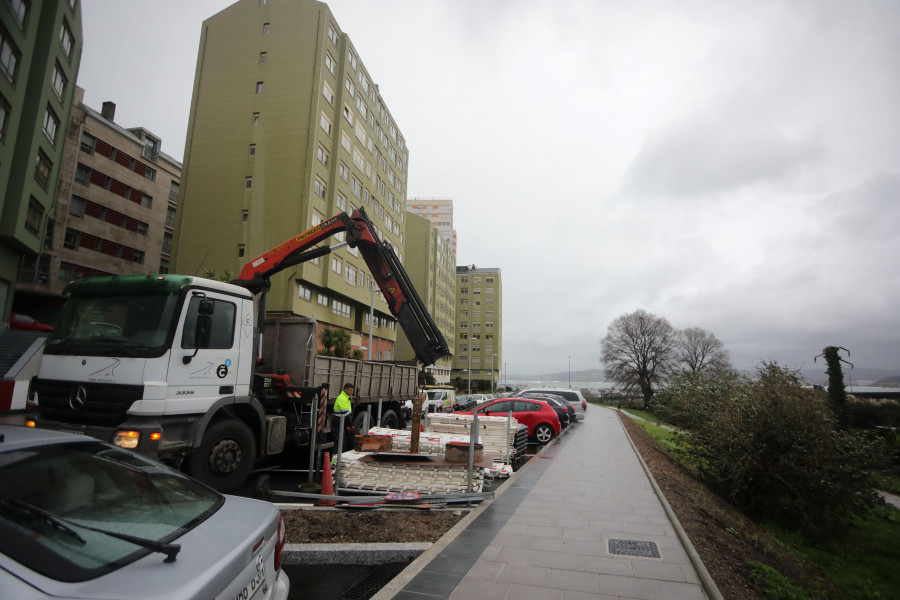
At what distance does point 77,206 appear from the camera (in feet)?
110

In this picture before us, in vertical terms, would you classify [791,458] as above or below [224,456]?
below

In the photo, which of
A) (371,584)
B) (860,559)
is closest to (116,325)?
(371,584)

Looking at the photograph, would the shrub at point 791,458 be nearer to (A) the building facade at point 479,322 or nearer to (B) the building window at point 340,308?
(B) the building window at point 340,308

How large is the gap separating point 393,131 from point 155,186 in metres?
21.4

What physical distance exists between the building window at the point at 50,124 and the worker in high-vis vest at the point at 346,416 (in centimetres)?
1929

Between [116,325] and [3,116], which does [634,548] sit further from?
[3,116]

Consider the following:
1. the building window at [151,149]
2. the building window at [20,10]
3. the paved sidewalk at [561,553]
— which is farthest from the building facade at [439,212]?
the paved sidewalk at [561,553]

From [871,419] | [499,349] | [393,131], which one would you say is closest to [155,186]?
[393,131]

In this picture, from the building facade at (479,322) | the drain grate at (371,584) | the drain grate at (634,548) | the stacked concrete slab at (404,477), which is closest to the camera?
the drain grate at (371,584)

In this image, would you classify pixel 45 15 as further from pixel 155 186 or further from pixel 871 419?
pixel 871 419

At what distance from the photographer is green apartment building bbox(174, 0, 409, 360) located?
102 feet

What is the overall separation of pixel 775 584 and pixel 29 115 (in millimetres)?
25549

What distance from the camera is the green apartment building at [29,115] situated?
1673cm

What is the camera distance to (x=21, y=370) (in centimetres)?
1468
